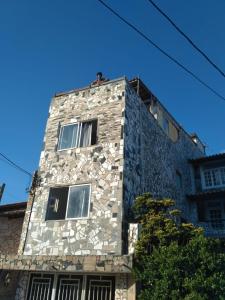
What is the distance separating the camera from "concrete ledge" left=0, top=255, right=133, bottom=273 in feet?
31.7

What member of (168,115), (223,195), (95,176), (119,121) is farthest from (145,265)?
(168,115)

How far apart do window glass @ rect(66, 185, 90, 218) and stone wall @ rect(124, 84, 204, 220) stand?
1.76 m

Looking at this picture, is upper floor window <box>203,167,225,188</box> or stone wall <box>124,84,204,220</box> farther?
upper floor window <box>203,167,225,188</box>

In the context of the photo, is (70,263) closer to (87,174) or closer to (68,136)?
(87,174)

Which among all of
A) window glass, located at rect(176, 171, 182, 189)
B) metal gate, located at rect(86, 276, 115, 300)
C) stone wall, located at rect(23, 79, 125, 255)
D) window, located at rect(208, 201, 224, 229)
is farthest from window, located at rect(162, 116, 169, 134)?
metal gate, located at rect(86, 276, 115, 300)

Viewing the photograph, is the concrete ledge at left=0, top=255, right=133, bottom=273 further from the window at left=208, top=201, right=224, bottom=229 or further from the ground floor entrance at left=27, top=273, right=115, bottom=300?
the window at left=208, top=201, right=224, bottom=229

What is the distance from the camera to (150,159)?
15.2 metres

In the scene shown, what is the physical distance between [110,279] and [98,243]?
1.35m

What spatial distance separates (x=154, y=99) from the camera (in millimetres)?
18375

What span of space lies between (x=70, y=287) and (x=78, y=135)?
6830 mm

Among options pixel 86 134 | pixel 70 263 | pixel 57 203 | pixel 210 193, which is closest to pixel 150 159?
pixel 86 134

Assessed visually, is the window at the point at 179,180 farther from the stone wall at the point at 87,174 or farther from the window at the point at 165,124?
the stone wall at the point at 87,174

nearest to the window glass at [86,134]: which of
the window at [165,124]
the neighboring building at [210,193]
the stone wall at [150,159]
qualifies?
the stone wall at [150,159]

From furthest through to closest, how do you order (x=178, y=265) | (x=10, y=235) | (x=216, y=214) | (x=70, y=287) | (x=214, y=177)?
(x=214, y=177), (x=216, y=214), (x=10, y=235), (x=70, y=287), (x=178, y=265)
